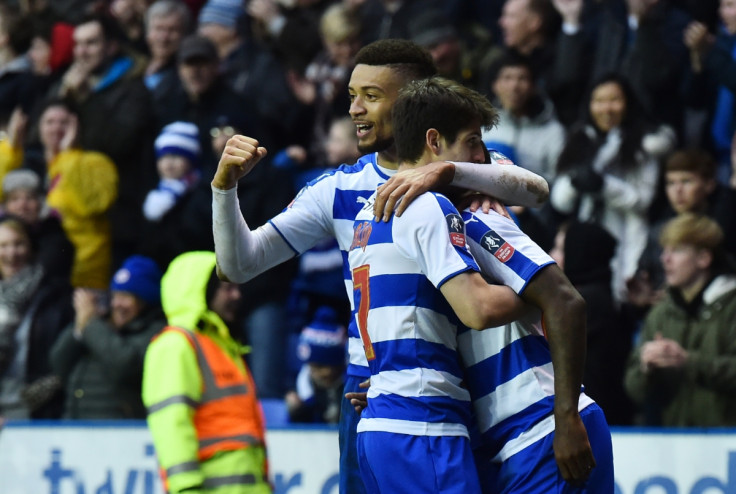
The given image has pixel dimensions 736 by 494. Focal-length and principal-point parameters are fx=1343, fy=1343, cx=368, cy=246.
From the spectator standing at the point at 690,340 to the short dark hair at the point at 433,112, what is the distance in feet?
11.9

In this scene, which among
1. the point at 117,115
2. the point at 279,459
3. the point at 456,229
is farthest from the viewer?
the point at 117,115

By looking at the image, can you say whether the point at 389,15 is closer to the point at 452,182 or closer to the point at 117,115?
the point at 117,115

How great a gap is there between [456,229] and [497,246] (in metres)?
0.16

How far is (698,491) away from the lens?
7.55 meters

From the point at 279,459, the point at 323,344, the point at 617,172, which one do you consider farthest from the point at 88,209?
the point at 617,172

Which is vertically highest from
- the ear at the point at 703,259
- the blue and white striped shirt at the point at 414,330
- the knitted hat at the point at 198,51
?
the knitted hat at the point at 198,51

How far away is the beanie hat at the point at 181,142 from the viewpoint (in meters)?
10.0

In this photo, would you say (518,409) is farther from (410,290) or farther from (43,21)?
(43,21)

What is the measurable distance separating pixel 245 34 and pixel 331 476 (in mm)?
4638

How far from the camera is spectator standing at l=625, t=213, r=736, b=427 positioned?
768 centimetres

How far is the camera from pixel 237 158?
185 inches

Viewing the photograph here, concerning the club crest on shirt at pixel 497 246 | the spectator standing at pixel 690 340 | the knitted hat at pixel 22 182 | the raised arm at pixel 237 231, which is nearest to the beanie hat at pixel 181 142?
the knitted hat at pixel 22 182

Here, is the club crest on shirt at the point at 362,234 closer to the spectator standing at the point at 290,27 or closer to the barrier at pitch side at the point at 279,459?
the barrier at pitch side at the point at 279,459

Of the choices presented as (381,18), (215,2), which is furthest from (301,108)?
(215,2)
